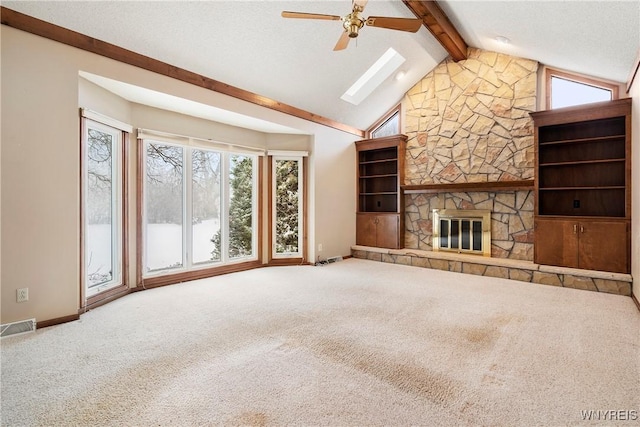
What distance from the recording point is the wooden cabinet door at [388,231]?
5902 mm

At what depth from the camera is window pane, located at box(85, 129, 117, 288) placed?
3479 millimetres

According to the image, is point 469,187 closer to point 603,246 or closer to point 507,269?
point 507,269

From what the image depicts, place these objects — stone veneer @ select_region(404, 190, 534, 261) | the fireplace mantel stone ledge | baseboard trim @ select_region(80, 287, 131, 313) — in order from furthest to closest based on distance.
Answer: stone veneer @ select_region(404, 190, 534, 261) < the fireplace mantel stone ledge < baseboard trim @ select_region(80, 287, 131, 313)

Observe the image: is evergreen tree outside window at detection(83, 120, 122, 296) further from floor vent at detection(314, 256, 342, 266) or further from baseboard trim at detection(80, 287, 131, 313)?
floor vent at detection(314, 256, 342, 266)

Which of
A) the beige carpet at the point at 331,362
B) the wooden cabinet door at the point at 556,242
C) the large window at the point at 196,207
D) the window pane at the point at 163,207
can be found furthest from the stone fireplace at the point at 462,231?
the window pane at the point at 163,207

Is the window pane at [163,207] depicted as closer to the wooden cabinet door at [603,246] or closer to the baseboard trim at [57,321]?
the baseboard trim at [57,321]

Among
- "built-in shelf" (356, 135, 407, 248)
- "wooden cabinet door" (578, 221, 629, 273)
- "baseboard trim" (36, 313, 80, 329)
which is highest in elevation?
"built-in shelf" (356, 135, 407, 248)

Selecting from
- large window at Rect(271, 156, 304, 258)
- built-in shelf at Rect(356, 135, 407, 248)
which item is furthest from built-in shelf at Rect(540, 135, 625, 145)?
large window at Rect(271, 156, 304, 258)

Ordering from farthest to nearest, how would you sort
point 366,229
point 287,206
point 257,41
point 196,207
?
1. point 366,229
2. point 287,206
3. point 196,207
4. point 257,41

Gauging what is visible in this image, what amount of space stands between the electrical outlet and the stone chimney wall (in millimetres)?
5549

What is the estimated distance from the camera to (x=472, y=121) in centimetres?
535

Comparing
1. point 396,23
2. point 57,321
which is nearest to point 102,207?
point 57,321

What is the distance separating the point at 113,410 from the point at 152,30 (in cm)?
345

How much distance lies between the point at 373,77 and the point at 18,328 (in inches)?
227
